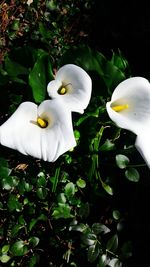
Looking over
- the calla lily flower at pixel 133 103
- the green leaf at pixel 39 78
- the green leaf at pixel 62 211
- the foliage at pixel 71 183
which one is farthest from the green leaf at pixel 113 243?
the green leaf at pixel 39 78

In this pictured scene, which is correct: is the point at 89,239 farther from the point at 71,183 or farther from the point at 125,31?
the point at 125,31

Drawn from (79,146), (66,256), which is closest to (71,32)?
(79,146)

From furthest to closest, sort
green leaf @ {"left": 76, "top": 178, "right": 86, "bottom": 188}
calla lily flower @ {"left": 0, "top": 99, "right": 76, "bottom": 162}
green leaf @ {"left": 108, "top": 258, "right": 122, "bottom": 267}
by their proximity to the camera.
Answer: green leaf @ {"left": 76, "top": 178, "right": 86, "bottom": 188}
green leaf @ {"left": 108, "top": 258, "right": 122, "bottom": 267}
calla lily flower @ {"left": 0, "top": 99, "right": 76, "bottom": 162}

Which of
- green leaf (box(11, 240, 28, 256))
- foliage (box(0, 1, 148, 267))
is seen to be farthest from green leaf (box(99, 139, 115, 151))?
green leaf (box(11, 240, 28, 256))

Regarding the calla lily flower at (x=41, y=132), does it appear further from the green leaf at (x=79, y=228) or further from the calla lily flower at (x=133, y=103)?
the green leaf at (x=79, y=228)

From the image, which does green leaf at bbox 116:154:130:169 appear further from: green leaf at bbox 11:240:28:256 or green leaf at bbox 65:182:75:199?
green leaf at bbox 11:240:28:256

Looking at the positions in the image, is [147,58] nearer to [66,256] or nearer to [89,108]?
[89,108]
